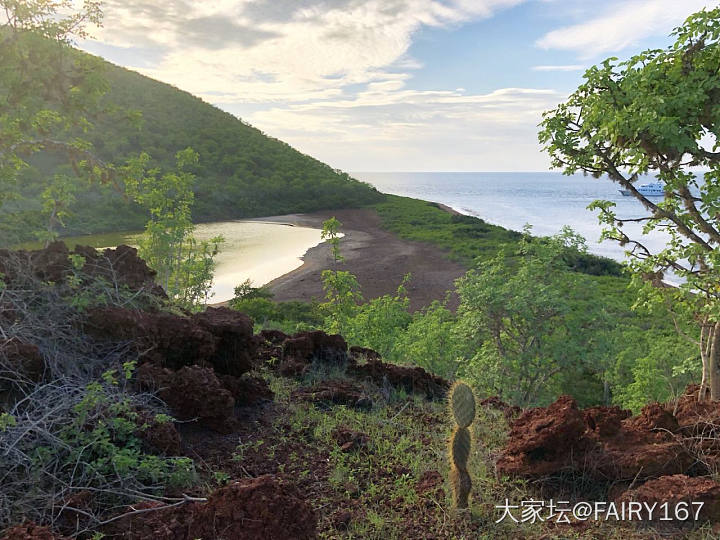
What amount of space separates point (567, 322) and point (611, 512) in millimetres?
6806

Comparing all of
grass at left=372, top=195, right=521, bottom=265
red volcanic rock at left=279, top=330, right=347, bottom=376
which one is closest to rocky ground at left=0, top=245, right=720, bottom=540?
red volcanic rock at left=279, top=330, right=347, bottom=376

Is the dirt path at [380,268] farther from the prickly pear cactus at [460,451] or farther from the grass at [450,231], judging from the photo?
the prickly pear cactus at [460,451]

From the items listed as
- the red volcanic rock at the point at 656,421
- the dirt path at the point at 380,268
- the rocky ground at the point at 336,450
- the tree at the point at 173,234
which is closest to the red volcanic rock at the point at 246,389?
the rocky ground at the point at 336,450

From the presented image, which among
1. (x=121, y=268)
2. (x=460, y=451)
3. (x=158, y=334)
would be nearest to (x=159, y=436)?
(x=158, y=334)

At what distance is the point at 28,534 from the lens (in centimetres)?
338

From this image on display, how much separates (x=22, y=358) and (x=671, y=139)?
6.86 meters

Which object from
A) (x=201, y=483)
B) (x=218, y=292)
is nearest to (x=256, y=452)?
(x=201, y=483)

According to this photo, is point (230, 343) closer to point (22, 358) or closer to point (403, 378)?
point (22, 358)

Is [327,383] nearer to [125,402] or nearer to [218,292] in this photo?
[125,402]

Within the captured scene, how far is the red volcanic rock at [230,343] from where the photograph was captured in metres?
6.88

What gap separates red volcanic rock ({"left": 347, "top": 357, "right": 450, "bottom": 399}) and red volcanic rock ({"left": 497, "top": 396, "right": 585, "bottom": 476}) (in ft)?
8.42

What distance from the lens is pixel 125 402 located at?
4.61 metres

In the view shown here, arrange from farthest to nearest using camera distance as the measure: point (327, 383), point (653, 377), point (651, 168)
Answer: point (653, 377) < point (327, 383) < point (651, 168)

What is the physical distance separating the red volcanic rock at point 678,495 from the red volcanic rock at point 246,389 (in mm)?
4034
